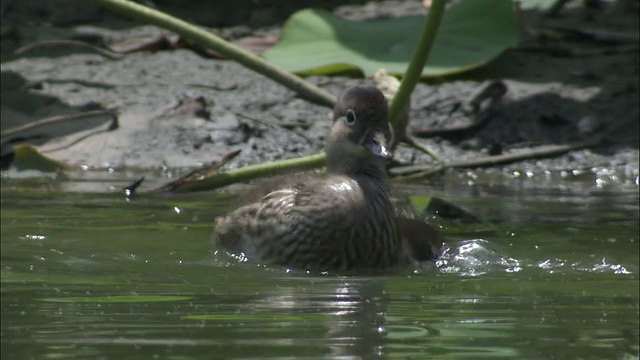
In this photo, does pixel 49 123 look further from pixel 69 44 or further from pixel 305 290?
pixel 305 290

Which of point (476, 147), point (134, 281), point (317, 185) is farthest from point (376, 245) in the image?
point (476, 147)

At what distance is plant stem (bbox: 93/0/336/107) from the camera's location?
7508 mm

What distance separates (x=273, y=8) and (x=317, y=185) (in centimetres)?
606

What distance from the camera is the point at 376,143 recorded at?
21.5ft

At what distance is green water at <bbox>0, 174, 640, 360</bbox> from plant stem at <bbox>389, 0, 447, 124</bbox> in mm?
708

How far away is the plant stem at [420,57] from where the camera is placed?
7230mm

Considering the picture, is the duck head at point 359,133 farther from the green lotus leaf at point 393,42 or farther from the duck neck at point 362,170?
the green lotus leaf at point 393,42

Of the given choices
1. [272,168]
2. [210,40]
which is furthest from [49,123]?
[272,168]

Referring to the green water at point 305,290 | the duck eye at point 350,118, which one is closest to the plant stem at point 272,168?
the green water at point 305,290

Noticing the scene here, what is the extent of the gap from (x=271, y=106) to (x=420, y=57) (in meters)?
3.00

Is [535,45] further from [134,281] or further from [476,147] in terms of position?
[134,281]

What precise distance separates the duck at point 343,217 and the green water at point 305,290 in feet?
0.47

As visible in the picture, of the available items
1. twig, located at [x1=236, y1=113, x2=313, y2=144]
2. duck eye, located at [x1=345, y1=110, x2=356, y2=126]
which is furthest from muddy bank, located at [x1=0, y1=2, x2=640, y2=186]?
duck eye, located at [x1=345, y1=110, x2=356, y2=126]

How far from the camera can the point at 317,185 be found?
6508 mm
